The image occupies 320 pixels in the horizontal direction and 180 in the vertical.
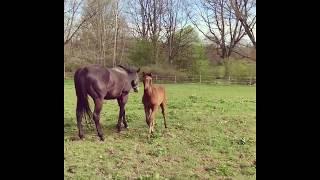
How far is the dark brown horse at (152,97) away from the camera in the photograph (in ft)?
5.69

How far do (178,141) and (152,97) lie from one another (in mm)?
221

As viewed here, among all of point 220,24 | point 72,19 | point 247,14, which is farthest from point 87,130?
point 247,14

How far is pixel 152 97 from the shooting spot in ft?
5.69

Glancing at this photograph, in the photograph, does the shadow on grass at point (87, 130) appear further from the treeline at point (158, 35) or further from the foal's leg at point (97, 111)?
the treeline at point (158, 35)

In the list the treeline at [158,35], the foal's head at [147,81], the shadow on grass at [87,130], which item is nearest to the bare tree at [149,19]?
the treeline at [158,35]

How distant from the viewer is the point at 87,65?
5.68 feet

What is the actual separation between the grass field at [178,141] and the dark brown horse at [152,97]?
0.02 m

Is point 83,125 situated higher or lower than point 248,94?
lower

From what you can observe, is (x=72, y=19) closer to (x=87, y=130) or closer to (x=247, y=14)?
(x=87, y=130)
